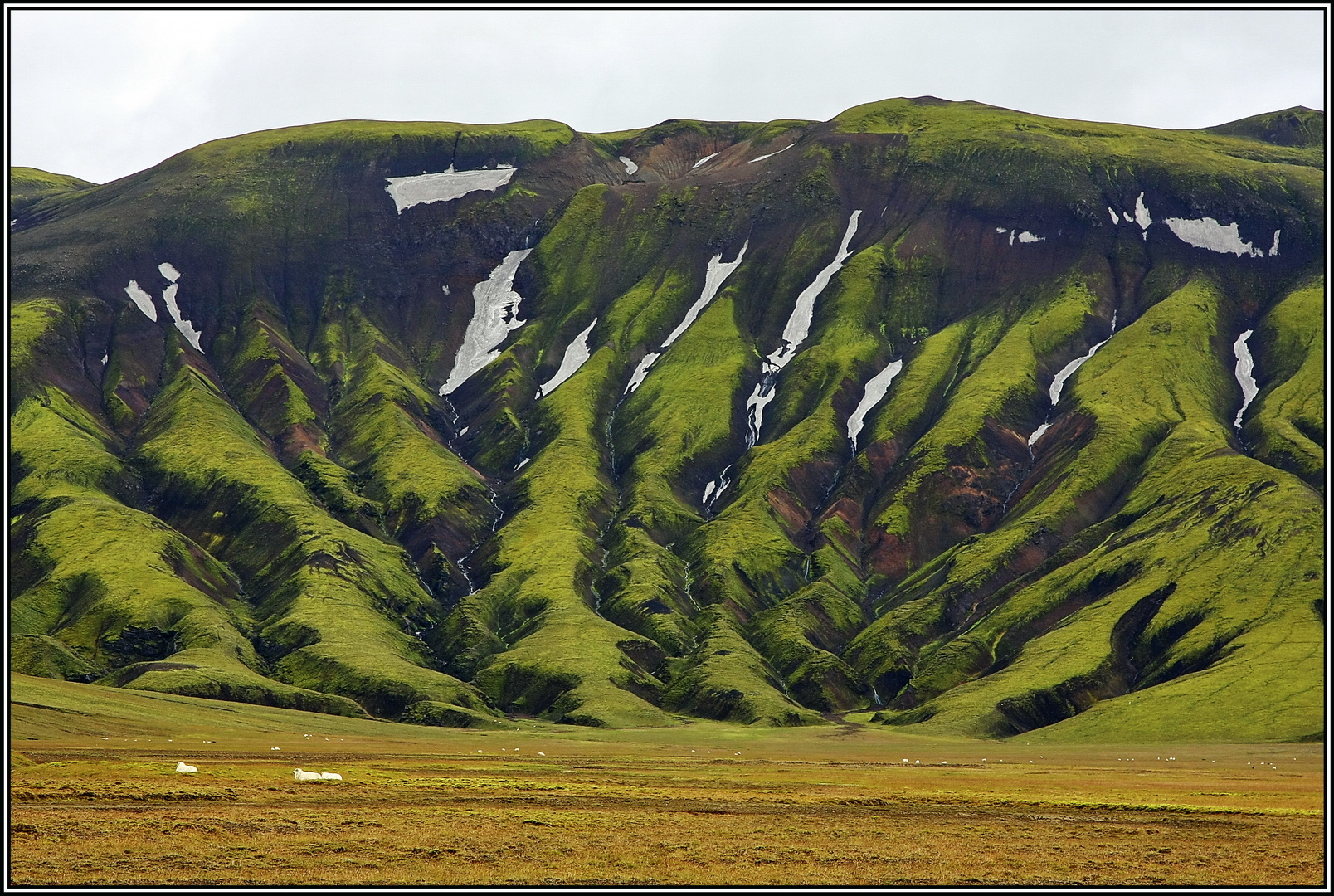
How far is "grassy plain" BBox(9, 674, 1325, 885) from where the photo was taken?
2136 inches

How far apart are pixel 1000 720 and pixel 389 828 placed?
153827 mm

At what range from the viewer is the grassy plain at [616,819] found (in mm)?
54250

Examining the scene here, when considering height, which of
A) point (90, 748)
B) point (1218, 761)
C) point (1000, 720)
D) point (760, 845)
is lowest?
point (1000, 720)

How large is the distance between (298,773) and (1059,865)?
172 ft

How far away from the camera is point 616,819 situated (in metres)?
70.4

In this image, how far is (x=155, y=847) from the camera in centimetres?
5500

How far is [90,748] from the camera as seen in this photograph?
110438mm

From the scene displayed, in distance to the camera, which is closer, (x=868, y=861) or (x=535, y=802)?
(x=868, y=861)

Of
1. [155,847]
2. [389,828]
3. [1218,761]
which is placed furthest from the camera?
[1218,761]

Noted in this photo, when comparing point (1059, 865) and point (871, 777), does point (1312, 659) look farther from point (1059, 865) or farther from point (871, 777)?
point (1059, 865)

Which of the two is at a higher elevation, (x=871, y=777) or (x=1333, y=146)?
(x=1333, y=146)

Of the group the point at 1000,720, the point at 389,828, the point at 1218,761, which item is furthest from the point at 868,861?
the point at 1000,720

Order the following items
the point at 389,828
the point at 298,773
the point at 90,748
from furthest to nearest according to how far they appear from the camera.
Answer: the point at 90,748 < the point at 298,773 < the point at 389,828

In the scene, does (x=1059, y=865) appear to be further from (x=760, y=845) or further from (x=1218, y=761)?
(x=1218, y=761)
